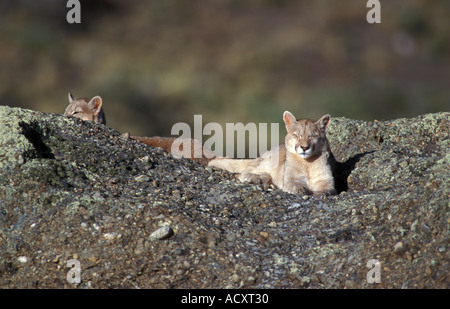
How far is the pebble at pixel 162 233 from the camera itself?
22.4ft

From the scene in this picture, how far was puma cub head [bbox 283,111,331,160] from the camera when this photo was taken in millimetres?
9258

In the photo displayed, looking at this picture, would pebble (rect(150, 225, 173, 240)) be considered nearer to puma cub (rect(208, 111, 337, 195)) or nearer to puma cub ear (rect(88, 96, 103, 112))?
puma cub (rect(208, 111, 337, 195))

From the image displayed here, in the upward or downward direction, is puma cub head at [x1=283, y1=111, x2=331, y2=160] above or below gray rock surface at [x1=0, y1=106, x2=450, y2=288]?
above

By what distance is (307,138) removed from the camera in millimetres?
9320

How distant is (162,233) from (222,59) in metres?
23.2

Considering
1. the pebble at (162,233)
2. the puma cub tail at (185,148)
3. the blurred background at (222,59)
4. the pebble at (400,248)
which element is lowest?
the pebble at (400,248)

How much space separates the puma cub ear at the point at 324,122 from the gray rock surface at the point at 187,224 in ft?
3.91

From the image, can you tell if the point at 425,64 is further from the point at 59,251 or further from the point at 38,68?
the point at 59,251

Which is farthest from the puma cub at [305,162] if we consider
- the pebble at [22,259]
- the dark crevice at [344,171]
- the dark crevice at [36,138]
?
the pebble at [22,259]

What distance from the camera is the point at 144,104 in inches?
1036

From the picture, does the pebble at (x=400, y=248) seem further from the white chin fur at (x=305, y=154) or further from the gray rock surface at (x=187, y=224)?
the white chin fur at (x=305, y=154)

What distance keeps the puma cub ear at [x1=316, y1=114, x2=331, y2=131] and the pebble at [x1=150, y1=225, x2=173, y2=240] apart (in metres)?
3.33

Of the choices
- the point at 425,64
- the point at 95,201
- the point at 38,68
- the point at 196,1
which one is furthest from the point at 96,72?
the point at 95,201

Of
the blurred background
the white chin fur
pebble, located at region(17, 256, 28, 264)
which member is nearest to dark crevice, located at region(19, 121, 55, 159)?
pebble, located at region(17, 256, 28, 264)
